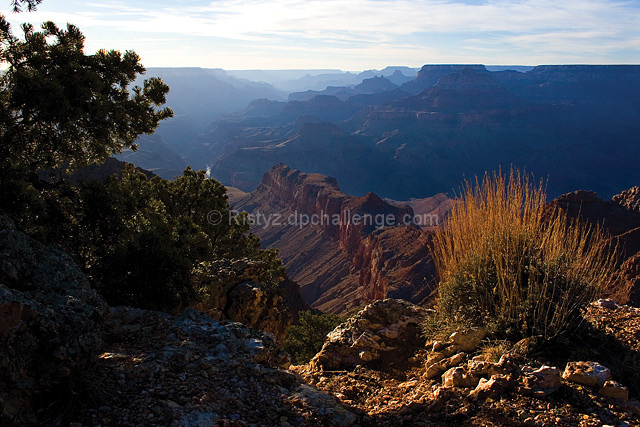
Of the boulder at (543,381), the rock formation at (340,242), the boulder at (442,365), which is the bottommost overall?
the rock formation at (340,242)

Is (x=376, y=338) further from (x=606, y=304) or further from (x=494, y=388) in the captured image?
(x=606, y=304)

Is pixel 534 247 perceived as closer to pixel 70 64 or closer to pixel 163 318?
pixel 163 318

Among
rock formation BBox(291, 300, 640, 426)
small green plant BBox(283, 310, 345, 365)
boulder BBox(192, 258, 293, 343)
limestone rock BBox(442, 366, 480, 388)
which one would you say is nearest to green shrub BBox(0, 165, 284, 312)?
boulder BBox(192, 258, 293, 343)

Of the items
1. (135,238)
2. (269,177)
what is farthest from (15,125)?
(269,177)

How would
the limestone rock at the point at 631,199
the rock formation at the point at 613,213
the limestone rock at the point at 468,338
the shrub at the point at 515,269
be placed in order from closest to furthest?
the shrub at the point at 515,269, the limestone rock at the point at 468,338, the rock formation at the point at 613,213, the limestone rock at the point at 631,199

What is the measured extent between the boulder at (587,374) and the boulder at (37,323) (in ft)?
18.0

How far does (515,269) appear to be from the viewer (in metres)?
6.26

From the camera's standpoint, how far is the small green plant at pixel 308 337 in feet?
51.4

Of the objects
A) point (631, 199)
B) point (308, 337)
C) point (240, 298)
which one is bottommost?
point (308, 337)

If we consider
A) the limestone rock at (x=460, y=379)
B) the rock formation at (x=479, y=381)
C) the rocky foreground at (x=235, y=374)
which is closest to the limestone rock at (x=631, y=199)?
the rock formation at (x=479, y=381)

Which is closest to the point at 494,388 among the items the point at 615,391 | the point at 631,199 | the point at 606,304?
the point at 615,391

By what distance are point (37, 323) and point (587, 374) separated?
237 inches

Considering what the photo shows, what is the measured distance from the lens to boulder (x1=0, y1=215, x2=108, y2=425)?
3.88m

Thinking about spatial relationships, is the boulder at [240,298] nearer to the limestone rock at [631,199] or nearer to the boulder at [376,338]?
the boulder at [376,338]
